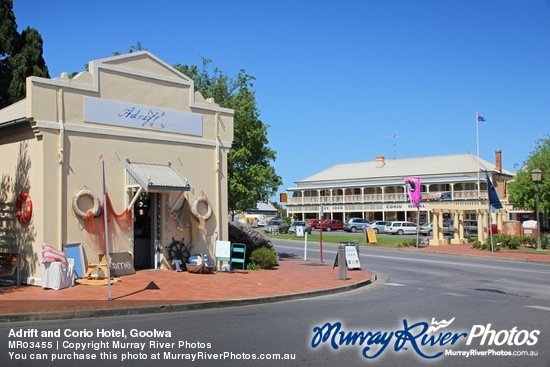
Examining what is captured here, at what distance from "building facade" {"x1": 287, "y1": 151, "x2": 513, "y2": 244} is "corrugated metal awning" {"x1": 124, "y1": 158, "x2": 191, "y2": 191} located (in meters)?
47.2

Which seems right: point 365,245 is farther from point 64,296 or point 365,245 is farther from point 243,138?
point 64,296

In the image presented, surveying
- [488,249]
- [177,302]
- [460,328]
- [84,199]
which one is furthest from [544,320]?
[488,249]

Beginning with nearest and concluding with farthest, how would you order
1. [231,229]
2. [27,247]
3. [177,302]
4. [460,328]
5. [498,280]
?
[460,328] < [177,302] < [27,247] < [498,280] < [231,229]

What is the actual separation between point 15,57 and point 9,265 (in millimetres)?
21096

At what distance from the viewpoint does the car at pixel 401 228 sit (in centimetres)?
5853

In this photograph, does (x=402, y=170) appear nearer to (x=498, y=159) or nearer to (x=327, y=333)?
(x=498, y=159)

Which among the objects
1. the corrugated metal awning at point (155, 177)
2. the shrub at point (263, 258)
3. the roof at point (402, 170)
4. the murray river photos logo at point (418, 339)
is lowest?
the murray river photos logo at point (418, 339)

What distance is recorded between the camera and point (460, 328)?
9891 millimetres

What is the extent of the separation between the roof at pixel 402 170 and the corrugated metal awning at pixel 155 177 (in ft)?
173

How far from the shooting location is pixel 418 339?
9062 mm

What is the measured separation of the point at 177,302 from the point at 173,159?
278 inches

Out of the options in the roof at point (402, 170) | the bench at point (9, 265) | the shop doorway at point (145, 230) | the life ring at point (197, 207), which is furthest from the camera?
the roof at point (402, 170)

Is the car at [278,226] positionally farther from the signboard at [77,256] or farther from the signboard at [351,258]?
the signboard at [77,256]

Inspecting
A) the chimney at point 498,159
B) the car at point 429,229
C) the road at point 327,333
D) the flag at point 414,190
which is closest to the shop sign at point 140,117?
the road at point 327,333
